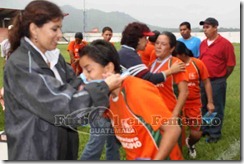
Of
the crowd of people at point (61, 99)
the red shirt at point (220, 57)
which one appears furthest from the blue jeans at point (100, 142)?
the red shirt at point (220, 57)

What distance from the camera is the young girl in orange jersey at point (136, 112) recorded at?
64.5 inches

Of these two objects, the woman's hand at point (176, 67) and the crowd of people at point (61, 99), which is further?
the woman's hand at point (176, 67)

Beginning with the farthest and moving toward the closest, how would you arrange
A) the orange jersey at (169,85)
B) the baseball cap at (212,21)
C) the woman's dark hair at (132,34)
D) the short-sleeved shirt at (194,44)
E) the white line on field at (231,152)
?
the short-sleeved shirt at (194,44) < the baseball cap at (212,21) < the white line on field at (231,152) < the woman's dark hair at (132,34) < the orange jersey at (169,85)

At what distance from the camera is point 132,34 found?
3.15 m

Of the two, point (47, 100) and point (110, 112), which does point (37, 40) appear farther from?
point (110, 112)

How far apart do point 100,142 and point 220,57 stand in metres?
2.13

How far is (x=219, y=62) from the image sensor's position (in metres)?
4.58

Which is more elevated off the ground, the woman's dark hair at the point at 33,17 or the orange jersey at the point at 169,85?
the woman's dark hair at the point at 33,17

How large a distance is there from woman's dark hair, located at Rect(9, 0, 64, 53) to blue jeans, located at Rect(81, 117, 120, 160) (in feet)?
5.05

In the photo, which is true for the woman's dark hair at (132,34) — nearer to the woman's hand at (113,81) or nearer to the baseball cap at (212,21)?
the woman's hand at (113,81)

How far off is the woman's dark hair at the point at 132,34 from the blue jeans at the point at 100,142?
0.70 meters

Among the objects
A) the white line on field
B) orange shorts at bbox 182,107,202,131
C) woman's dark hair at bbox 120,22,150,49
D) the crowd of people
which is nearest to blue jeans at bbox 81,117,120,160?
Answer: woman's dark hair at bbox 120,22,150,49

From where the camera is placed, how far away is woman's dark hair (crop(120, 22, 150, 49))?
314 cm

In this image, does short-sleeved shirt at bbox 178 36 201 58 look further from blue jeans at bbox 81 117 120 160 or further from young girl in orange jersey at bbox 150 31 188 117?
blue jeans at bbox 81 117 120 160
